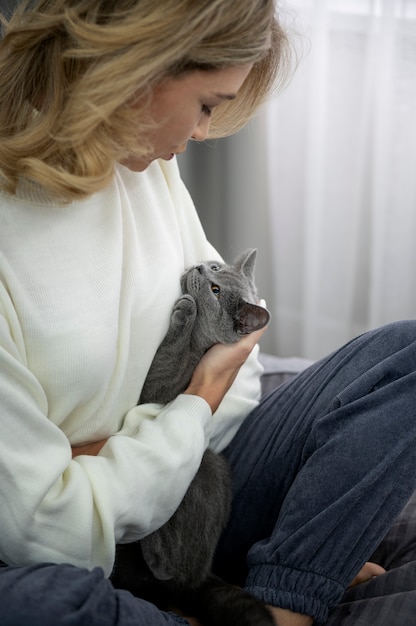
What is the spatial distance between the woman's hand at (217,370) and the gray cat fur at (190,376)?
3 cm

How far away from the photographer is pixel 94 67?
1.01m

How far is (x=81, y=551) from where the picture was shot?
1.04 metres

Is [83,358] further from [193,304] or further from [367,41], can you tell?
[367,41]

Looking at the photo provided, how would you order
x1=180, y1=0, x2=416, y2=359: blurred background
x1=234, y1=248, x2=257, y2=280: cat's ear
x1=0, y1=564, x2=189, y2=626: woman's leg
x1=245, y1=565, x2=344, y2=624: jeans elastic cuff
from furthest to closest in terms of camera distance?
1. x1=180, y1=0, x2=416, y2=359: blurred background
2. x1=234, y1=248, x2=257, y2=280: cat's ear
3. x1=245, y1=565, x2=344, y2=624: jeans elastic cuff
4. x1=0, y1=564, x2=189, y2=626: woman's leg

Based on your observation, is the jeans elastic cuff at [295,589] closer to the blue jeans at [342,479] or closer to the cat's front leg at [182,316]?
the blue jeans at [342,479]

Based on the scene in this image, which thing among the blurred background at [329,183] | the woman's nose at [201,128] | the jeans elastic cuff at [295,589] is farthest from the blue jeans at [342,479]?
the blurred background at [329,183]

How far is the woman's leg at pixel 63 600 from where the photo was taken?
90 cm

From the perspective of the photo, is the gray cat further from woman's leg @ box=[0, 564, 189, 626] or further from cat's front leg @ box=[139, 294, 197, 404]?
woman's leg @ box=[0, 564, 189, 626]

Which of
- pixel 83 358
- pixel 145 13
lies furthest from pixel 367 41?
pixel 83 358

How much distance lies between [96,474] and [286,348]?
179 cm

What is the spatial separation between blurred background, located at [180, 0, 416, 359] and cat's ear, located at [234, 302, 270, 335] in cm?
118

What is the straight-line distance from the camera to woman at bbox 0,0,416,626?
3.24ft

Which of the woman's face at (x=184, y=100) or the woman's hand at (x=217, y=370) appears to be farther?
the woman's hand at (x=217, y=370)

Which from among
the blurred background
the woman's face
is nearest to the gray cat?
the woman's face
